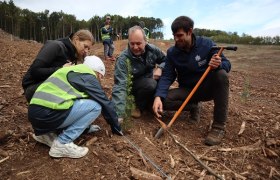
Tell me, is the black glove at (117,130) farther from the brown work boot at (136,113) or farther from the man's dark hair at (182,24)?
the man's dark hair at (182,24)

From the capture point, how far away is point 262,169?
3.32 m

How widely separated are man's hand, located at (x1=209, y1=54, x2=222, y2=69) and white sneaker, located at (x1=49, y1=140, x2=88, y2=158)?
2.02m

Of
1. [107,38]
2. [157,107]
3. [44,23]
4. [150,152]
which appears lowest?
[150,152]

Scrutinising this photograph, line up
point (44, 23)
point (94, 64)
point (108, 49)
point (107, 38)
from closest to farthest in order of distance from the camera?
point (94, 64) < point (107, 38) < point (108, 49) < point (44, 23)

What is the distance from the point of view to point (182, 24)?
378cm

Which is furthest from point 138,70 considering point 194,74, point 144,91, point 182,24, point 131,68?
point 182,24

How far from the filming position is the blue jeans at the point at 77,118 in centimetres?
315

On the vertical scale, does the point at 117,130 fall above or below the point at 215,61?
below

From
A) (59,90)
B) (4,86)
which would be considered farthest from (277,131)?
(4,86)

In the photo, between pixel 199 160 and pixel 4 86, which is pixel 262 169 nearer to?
pixel 199 160

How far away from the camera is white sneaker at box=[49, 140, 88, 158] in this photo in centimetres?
312

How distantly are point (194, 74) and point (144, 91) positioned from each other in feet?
2.75

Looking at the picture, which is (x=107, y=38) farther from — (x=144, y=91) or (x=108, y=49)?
(x=144, y=91)

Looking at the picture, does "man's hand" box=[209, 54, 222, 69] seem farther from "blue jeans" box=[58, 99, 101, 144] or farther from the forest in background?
the forest in background
